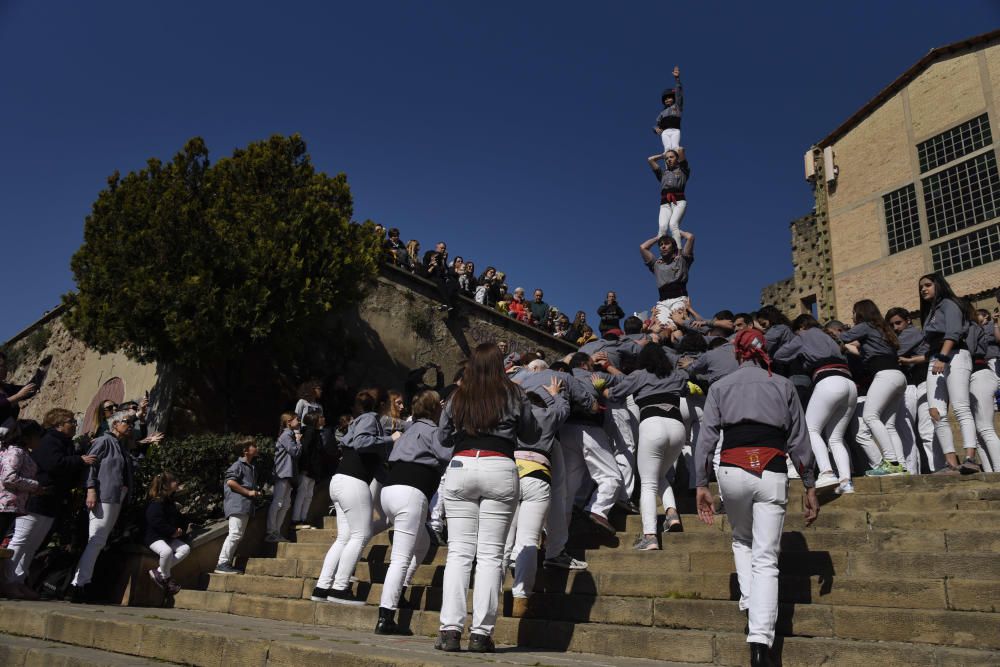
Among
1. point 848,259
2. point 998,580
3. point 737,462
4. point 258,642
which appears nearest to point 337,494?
point 258,642

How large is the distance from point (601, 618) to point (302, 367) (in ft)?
41.0

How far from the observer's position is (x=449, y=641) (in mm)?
4340

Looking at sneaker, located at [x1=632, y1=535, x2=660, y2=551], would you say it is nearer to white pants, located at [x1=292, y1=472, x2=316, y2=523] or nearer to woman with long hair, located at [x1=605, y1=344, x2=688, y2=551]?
woman with long hair, located at [x1=605, y1=344, x2=688, y2=551]

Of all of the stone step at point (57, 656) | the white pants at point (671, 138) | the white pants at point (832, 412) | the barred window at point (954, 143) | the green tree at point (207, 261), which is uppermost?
the barred window at point (954, 143)

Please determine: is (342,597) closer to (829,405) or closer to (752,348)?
(752,348)

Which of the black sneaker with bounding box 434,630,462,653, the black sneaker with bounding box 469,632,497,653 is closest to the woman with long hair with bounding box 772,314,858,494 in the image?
the black sneaker with bounding box 469,632,497,653

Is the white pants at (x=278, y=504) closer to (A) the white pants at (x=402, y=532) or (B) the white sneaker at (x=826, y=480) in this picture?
(A) the white pants at (x=402, y=532)

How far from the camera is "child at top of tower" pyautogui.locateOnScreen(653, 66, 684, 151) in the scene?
53.8ft

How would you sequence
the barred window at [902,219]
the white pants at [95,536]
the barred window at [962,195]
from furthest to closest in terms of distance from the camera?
the barred window at [902,219] → the barred window at [962,195] → the white pants at [95,536]

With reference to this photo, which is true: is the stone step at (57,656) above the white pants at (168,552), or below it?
below

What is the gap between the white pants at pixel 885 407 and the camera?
24.7 ft

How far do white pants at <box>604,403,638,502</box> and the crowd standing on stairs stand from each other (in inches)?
1.0

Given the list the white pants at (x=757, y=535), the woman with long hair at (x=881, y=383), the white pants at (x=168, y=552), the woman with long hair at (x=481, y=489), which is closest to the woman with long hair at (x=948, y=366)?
the woman with long hair at (x=881, y=383)

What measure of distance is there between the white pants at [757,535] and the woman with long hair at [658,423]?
195 cm
